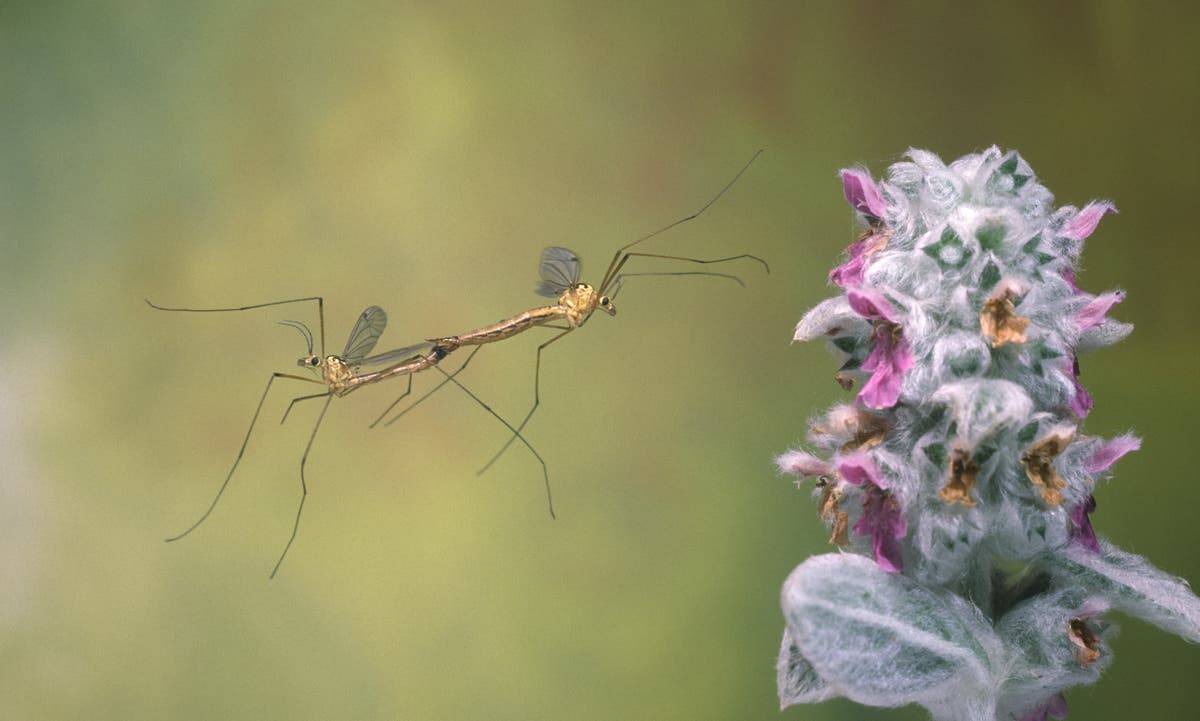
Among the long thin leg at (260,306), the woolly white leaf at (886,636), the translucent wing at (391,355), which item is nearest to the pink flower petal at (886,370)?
the woolly white leaf at (886,636)

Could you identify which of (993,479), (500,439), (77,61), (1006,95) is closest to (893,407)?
(993,479)

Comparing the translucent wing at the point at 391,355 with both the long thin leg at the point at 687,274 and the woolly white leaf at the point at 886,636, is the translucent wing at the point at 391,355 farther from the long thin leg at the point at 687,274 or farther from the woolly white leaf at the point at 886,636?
the woolly white leaf at the point at 886,636

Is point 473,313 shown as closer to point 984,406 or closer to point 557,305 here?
point 557,305

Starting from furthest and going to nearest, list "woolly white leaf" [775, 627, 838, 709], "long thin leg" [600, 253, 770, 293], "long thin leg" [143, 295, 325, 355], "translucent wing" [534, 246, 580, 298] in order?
1. "long thin leg" [143, 295, 325, 355]
2. "long thin leg" [600, 253, 770, 293]
3. "translucent wing" [534, 246, 580, 298]
4. "woolly white leaf" [775, 627, 838, 709]

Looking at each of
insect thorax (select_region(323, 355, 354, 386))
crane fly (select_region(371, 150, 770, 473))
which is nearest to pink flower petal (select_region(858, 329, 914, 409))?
crane fly (select_region(371, 150, 770, 473))

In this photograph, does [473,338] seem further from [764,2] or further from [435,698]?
[764,2]

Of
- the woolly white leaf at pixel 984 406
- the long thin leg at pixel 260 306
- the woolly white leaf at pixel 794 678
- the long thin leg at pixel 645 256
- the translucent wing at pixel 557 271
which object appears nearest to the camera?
the woolly white leaf at pixel 984 406

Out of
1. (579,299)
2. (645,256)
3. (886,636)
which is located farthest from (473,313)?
(886,636)

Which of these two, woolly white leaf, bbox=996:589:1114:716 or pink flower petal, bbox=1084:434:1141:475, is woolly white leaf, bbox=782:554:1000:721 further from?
pink flower petal, bbox=1084:434:1141:475
